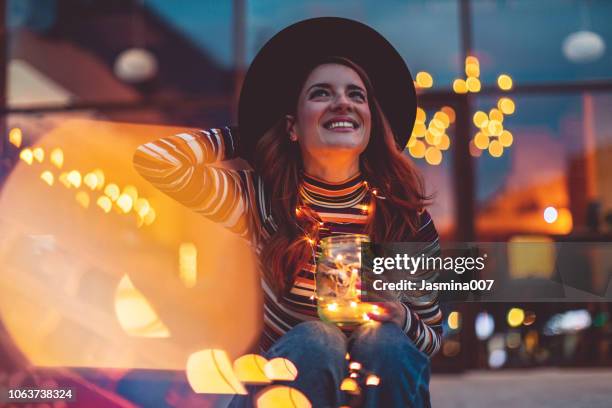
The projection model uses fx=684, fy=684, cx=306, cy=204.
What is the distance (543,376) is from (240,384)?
334 cm

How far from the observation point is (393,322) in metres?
1.64

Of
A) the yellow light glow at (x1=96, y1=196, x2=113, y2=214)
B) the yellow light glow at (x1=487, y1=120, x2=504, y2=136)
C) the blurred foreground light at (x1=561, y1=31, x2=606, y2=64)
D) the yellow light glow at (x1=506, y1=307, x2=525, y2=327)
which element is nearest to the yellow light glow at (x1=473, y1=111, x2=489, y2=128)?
the yellow light glow at (x1=487, y1=120, x2=504, y2=136)

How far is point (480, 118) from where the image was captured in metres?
4.77

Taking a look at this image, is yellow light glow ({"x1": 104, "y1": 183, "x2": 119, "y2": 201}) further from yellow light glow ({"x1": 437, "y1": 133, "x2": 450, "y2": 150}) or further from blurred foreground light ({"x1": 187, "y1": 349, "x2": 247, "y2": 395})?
yellow light glow ({"x1": 437, "y1": 133, "x2": 450, "y2": 150})

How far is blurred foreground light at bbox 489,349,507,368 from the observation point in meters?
4.67

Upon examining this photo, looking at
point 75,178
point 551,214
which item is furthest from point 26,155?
point 551,214

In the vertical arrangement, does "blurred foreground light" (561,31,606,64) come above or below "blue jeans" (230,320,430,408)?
above

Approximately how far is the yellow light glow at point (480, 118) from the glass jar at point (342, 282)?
10.9 feet

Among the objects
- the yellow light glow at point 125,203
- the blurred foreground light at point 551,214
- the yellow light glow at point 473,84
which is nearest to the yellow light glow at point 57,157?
the yellow light glow at point 125,203

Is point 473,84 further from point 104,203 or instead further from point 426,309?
point 426,309

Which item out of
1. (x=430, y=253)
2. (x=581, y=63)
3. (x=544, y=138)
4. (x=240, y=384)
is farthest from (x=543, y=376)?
(x=240, y=384)

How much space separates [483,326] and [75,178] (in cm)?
296

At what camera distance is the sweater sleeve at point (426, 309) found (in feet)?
5.65

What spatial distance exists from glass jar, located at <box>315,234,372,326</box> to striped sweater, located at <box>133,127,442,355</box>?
144 mm
